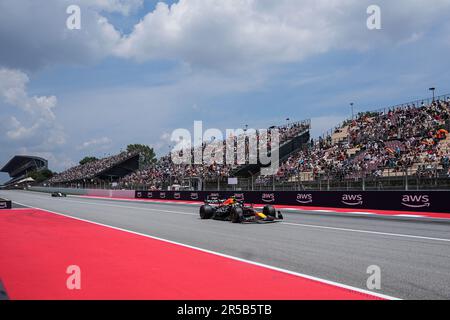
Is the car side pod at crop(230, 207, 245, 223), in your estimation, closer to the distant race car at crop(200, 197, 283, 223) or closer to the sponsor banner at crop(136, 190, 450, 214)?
the distant race car at crop(200, 197, 283, 223)

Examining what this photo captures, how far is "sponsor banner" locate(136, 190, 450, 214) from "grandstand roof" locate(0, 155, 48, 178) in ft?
458

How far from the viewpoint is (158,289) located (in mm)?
5934

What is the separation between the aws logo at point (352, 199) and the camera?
73.7ft

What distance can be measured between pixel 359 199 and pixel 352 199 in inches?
18.4

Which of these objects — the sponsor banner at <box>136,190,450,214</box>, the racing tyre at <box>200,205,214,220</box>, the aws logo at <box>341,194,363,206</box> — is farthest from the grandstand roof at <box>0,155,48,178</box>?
the racing tyre at <box>200,205,214,220</box>

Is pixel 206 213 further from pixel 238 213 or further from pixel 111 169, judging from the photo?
pixel 111 169

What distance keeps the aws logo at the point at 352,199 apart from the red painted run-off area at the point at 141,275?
14170mm

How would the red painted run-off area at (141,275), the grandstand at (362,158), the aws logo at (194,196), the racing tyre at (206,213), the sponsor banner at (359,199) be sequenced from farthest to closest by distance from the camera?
the aws logo at (194,196) → the grandstand at (362,158) → the sponsor banner at (359,199) → the racing tyre at (206,213) → the red painted run-off area at (141,275)

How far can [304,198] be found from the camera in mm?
25875

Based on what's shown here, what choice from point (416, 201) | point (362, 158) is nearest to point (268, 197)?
point (362, 158)

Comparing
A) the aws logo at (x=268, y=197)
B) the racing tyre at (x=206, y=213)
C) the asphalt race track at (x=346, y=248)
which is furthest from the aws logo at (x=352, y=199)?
the racing tyre at (x=206, y=213)

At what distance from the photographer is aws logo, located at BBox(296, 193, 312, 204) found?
25.6 m

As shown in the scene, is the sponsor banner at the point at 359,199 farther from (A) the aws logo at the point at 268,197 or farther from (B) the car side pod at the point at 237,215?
(B) the car side pod at the point at 237,215

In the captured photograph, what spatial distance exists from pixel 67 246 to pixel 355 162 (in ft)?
72.7
